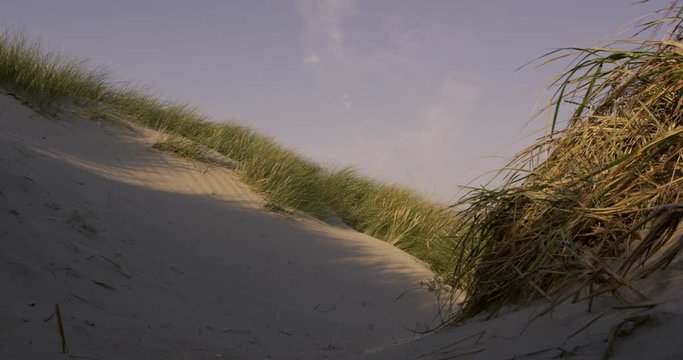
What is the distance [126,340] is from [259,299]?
1.62 metres

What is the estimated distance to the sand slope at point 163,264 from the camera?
221 centimetres

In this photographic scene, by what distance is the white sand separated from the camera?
59.4 inches

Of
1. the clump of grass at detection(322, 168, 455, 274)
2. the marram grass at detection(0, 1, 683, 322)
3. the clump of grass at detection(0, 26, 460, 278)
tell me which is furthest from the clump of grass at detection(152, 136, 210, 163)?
the marram grass at detection(0, 1, 683, 322)

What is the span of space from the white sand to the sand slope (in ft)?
0.05

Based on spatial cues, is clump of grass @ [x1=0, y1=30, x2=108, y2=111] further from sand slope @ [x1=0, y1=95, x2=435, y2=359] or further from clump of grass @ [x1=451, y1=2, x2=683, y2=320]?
clump of grass @ [x1=451, y1=2, x2=683, y2=320]

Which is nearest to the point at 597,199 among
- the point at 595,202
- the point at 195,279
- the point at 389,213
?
the point at 595,202

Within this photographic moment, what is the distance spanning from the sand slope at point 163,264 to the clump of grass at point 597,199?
3.10 ft

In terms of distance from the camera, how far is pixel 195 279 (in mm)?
3588

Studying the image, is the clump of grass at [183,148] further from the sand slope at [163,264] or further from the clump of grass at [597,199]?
the clump of grass at [597,199]

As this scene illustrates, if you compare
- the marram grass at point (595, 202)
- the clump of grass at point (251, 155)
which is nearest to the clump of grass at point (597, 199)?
the marram grass at point (595, 202)

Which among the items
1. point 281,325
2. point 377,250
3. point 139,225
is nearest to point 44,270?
point 281,325

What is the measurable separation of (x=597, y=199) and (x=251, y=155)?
6.18 meters

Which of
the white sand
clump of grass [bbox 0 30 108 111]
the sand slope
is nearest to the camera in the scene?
the white sand

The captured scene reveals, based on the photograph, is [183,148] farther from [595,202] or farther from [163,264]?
[595,202]
